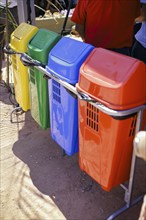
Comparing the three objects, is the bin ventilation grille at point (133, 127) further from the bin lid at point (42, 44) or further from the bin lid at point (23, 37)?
the bin lid at point (23, 37)

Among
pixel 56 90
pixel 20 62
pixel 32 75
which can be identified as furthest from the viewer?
pixel 20 62

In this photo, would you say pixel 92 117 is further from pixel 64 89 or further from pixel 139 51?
pixel 139 51

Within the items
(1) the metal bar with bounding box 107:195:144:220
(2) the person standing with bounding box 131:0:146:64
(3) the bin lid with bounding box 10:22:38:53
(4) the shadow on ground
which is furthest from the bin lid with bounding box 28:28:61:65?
(1) the metal bar with bounding box 107:195:144:220

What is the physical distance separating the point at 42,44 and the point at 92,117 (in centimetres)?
99

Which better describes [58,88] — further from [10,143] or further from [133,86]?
[10,143]

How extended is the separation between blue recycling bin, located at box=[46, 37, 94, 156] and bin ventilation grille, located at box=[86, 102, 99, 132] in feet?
0.75

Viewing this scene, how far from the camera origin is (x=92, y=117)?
2.00m

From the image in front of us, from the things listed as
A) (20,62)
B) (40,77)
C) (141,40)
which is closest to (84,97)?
(40,77)

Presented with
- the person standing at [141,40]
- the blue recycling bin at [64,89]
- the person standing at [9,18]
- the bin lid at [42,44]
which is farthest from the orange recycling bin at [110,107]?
the person standing at [9,18]

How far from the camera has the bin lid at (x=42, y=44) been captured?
2.52 m

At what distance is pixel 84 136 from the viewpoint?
2129 mm

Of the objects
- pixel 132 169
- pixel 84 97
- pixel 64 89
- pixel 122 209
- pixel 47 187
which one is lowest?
pixel 47 187

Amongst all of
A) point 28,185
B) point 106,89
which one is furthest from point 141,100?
point 28,185

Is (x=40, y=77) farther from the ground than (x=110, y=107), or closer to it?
closer to it
